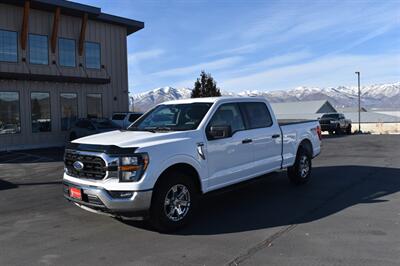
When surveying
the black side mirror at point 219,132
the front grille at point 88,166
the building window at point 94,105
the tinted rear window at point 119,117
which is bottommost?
the front grille at point 88,166

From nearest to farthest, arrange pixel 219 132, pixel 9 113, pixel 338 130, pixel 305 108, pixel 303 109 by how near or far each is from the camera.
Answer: pixel 219 132, pixel 9 113, pixel 338 130, pixel 303 109, pixel 305 108

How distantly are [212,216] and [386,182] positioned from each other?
493 cm

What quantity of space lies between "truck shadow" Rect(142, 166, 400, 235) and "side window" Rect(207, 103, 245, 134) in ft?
3.50

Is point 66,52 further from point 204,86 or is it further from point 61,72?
point 204,86

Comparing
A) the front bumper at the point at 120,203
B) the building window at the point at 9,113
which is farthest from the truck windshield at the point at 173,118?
the building window at the point at 9,113

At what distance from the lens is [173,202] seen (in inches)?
227

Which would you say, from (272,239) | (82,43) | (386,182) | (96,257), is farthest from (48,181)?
(82,43)

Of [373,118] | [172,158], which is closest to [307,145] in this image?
[172,158]

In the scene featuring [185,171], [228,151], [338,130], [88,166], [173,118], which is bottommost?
[338,130]

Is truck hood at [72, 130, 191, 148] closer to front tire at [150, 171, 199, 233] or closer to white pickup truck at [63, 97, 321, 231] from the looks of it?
white pickup truck at [63, 97, 321, 231]

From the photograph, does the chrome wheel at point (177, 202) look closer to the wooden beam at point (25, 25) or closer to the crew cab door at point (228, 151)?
the crew cab door at point (228, 151)

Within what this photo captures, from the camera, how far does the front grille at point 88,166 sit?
5.43 m

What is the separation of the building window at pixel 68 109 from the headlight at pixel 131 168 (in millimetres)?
18934

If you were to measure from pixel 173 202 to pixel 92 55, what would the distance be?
2046 cm
